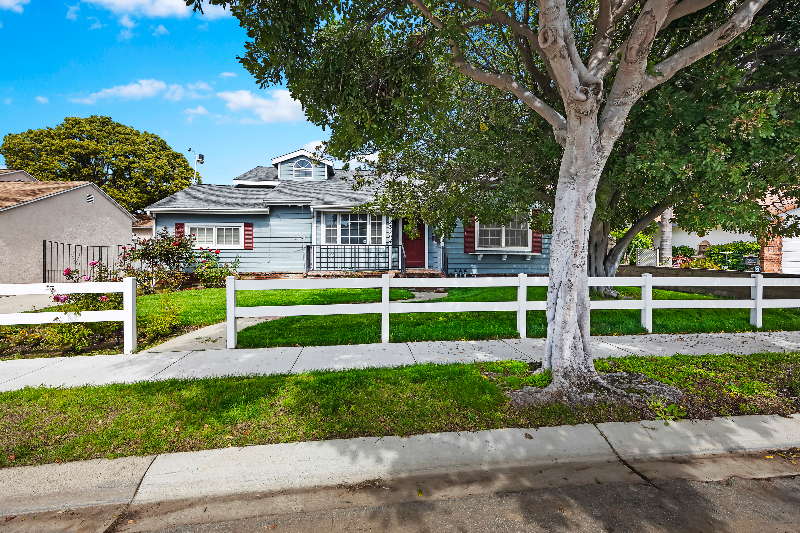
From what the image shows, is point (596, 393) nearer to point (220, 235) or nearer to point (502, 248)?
point (502, 248)

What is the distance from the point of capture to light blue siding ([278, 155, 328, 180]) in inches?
838

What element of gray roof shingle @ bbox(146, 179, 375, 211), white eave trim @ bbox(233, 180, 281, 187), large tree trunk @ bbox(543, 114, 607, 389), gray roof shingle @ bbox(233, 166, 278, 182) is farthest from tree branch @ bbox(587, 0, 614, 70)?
gray roof shingle @ bbox(233, 166, 278, 182)

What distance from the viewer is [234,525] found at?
2.68 meters

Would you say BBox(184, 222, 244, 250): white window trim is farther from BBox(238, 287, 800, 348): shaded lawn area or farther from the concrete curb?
the concrete curb

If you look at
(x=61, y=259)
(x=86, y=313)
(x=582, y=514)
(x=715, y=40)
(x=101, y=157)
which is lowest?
(x=582, y=514)

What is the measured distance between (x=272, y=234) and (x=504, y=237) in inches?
406

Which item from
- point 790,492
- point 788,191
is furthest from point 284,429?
point 788,191

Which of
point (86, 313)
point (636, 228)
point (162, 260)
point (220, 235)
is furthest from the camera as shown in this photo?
point (220, 235)

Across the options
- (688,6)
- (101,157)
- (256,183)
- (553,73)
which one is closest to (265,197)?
(256,183)

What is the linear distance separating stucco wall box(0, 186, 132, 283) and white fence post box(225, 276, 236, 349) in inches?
601

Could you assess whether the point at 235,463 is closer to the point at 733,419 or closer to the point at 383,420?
the point at 383,420

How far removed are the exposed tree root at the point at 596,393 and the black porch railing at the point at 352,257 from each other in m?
12.6

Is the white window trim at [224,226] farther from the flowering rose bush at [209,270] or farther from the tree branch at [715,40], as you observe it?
the tree branch at [715,40]

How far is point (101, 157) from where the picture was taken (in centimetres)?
3756
